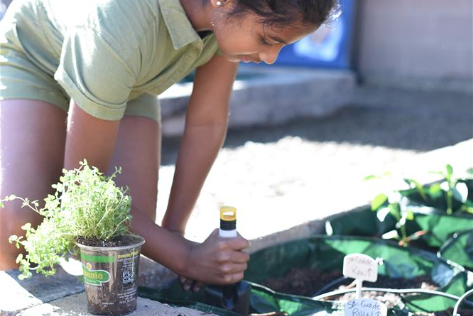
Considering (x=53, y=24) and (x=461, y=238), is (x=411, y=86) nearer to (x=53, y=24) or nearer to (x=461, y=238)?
(x=461, y=238)

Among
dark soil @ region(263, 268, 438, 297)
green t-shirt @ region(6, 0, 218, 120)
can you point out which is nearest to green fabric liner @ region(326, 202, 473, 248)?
dark soil @ region(263, 268, 438, 297)

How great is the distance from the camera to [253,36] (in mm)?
2002

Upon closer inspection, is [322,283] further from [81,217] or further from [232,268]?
A: [81,217]

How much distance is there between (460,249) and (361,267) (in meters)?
0.64

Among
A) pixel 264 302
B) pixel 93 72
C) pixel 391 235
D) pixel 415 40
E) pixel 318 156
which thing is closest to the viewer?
pixel 93 72

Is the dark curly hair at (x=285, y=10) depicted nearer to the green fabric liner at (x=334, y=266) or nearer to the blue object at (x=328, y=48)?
the green fabric liner at (x=334, y=266)

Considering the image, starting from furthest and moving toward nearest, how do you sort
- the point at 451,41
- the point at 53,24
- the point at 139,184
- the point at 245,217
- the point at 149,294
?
the point at 451,41 < the point at 245,217 < the point at 139,184 < the point at 53,24 < the point at 149,294

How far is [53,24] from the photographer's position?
226cm

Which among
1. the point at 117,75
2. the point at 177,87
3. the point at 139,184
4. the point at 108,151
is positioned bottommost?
the point at 177,87

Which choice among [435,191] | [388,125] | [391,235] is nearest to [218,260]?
[391,235]

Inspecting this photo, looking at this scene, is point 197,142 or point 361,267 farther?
point 197,142

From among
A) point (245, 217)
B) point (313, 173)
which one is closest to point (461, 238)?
point (245, 217)

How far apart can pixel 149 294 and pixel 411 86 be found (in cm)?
698

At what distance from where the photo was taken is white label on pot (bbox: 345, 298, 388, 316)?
182 cm
